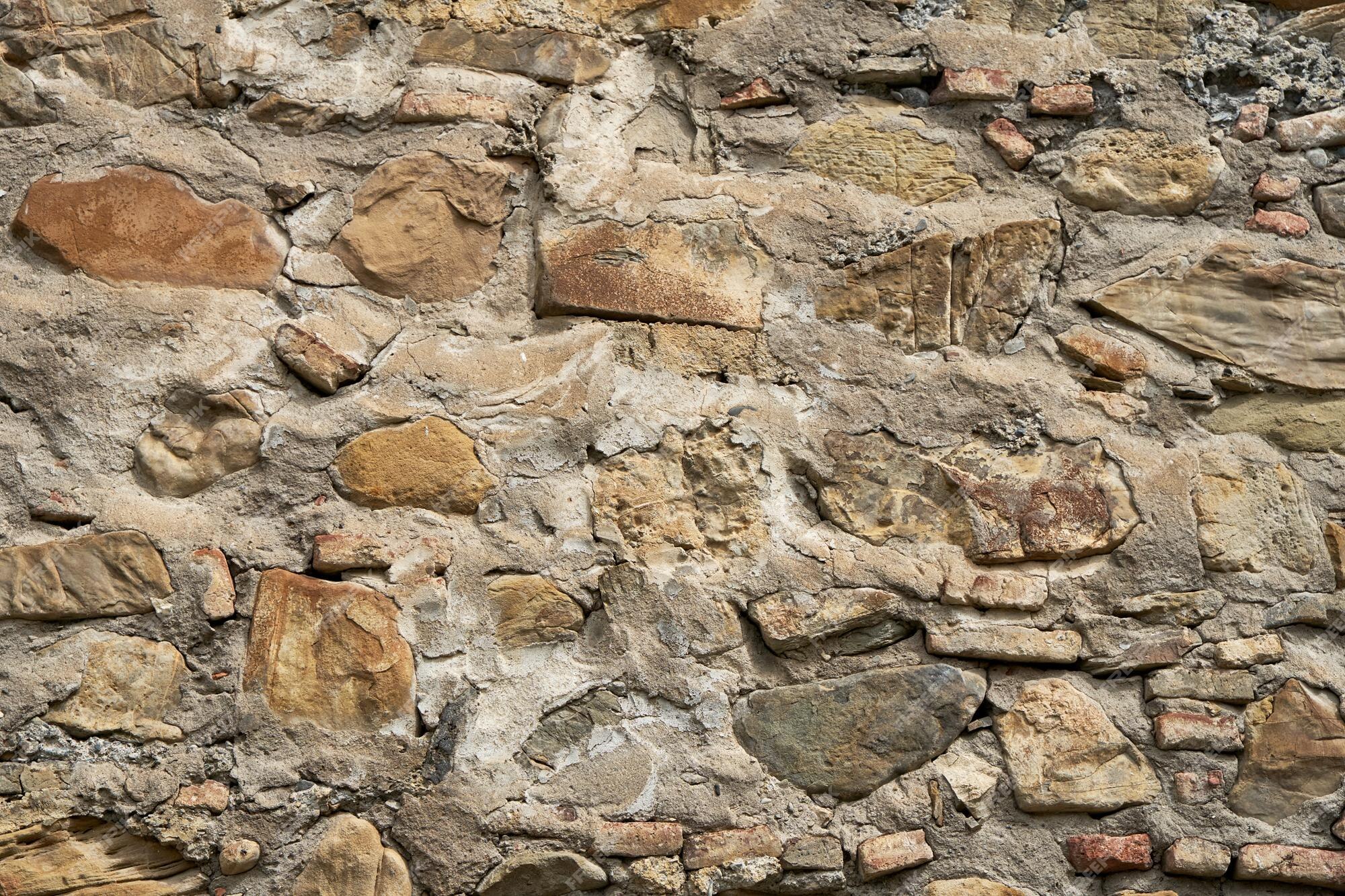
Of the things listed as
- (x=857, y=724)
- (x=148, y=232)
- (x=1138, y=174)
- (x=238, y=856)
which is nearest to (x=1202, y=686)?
(x=857, y=724)

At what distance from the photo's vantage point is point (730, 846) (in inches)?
65.0

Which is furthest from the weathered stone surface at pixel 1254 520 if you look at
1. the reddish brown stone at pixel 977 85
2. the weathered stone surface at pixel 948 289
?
the reddish brown stone at pixel 977 85


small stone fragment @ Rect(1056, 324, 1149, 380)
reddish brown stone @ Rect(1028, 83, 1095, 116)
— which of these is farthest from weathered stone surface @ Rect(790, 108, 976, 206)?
small stone fragment @ Rect(1056, 324, 1149, 380)

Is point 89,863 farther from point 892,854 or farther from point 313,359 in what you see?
point 892,854

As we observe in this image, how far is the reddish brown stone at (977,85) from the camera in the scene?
198 cm

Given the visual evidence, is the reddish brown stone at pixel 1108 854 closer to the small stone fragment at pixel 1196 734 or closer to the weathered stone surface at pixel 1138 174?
the small stone fragment at pixel 1196 734

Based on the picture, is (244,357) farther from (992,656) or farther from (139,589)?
(992,656)

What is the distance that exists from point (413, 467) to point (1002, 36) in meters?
1.18

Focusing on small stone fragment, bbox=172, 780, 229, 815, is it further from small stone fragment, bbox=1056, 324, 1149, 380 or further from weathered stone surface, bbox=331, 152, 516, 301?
small stone fragment, bbox=1056, 324, 1149, 380

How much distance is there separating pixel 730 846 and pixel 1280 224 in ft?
4.31

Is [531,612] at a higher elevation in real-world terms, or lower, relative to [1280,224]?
lower

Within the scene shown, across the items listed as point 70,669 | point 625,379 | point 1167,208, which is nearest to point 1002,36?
point 1167,208

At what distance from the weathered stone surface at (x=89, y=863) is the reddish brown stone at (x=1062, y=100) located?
168cm

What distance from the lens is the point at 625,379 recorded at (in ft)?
5.96
